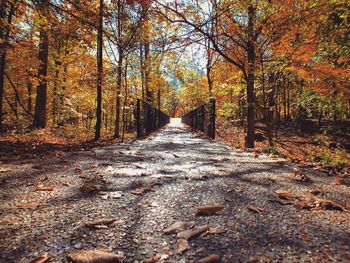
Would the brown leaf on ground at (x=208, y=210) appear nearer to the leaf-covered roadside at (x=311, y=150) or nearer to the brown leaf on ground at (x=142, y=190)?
the brown leaf on ground at (x=142, y=190)

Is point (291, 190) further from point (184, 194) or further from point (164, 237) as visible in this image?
point (164, 237)

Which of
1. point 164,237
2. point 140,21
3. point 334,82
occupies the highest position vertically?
point 140,21

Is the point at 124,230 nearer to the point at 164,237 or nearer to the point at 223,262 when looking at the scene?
the point at 164,237

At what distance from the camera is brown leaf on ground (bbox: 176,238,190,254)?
1.11 metres

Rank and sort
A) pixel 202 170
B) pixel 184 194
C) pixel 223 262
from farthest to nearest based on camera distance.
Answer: pixel 202 170 < pixel 184 194 < pixel 223 262

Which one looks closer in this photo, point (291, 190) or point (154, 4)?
point (291, 190)

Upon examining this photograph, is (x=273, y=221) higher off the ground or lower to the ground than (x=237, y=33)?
lower

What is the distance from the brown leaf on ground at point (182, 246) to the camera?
111 cm

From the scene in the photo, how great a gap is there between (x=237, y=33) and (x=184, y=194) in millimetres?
6716

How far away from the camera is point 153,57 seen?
8711 mm

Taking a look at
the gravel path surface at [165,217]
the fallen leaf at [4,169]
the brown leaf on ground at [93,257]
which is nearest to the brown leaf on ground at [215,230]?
the gravel path surface at [165,217]

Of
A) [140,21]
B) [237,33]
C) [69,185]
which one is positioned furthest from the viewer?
[140,21]

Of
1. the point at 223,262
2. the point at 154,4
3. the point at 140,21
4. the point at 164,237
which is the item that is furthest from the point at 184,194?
the point at 140,21

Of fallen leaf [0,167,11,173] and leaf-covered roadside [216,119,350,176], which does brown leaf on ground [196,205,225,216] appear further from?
fallen leaf [0,167,11,173]
